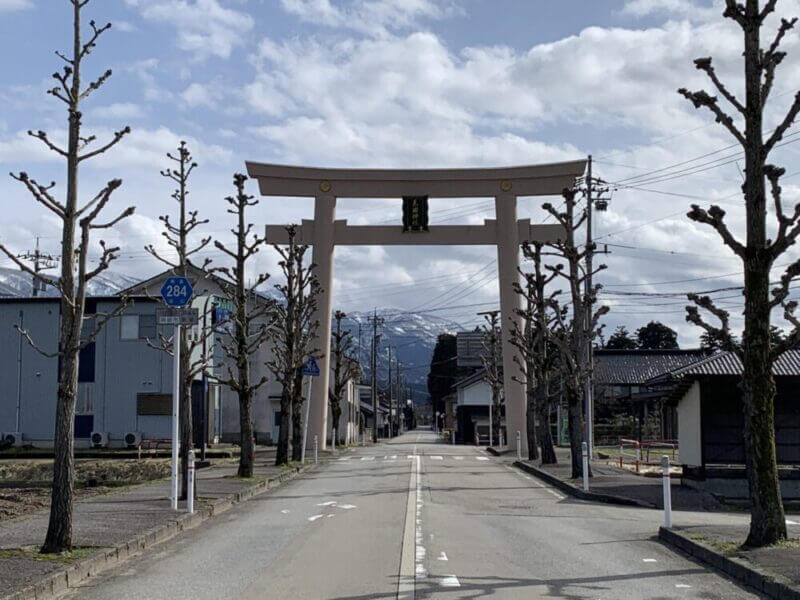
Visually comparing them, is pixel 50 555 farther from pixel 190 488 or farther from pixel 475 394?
pixel 475 394

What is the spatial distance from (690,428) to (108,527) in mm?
15775

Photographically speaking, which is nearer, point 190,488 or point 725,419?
point 190,488

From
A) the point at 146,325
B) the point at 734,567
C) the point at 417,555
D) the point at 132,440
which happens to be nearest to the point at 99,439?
the point at 132,440

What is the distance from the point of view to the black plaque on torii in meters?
41.8

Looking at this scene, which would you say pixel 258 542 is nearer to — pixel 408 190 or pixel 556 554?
pixel 556 554

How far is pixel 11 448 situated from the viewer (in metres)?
45.2

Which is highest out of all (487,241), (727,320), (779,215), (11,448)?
(487,241)

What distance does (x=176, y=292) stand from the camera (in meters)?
17.4

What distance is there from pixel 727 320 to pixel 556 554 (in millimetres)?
3989

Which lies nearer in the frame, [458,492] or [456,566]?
[456,566]

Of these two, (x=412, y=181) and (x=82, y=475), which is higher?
(x=412, y=181)

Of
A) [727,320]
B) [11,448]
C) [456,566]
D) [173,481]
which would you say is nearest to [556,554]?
[456,566]

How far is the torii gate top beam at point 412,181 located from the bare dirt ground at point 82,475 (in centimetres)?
1368

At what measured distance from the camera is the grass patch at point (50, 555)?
35.7 feet
